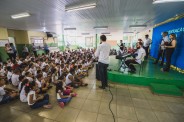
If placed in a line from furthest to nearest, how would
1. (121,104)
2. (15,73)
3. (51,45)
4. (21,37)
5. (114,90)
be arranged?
(51,45), (21,37), (15,73), (114,90), (121,104)

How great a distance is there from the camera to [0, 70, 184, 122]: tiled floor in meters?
1.99

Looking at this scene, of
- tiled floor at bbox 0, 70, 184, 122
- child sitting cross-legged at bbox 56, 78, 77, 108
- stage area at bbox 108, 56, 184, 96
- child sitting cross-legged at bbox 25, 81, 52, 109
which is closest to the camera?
tiled floor at bbox 0, 70, 184, 122

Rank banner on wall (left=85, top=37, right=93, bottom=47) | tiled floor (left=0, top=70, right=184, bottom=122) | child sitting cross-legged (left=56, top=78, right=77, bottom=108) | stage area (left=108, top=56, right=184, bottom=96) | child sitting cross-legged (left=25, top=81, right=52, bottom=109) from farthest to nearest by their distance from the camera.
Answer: banner on wall (left=85, top=37, right=93, bottom=47) < stage area (left=108, top=56, right=184, bottom=96) < child sitting cross-legged (left=56, top=78, right=77, bottom=108) < child sitting cross-legged (left=25, top=81, right=52, bottom=109) < tiled floor (left=0, top=70, right=184, bottom=122)

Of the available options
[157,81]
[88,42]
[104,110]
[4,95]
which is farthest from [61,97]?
[88,42]

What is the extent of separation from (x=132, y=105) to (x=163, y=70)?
8.88ft

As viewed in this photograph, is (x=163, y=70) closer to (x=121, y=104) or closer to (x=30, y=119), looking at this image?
(x=121, y=104)

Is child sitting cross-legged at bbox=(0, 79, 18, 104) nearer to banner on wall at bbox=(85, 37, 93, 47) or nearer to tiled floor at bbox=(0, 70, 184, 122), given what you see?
tiled floor at bbox=(0, 70, 184, 122)

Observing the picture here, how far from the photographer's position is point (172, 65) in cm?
448

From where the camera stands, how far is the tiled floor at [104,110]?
199 cm

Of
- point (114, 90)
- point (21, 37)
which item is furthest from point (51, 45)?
point (114, 90)

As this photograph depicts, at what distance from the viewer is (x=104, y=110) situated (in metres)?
2.22

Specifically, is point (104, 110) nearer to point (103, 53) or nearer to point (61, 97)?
point (61, 97)

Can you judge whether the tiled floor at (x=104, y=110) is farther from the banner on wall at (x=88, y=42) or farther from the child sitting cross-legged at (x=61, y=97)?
the banner on wall at (x=88, y=42)

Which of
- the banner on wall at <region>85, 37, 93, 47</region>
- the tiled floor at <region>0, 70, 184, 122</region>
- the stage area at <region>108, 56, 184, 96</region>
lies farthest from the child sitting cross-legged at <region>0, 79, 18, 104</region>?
the banner on wall at <region>85, 37, 93, 47</region>
